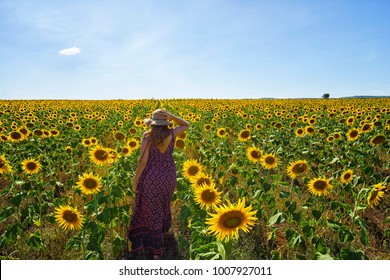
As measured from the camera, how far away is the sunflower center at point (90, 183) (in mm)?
4055

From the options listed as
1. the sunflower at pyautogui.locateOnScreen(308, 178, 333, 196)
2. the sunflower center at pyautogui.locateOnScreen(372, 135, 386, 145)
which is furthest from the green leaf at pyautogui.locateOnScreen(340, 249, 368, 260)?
the sunflower center at pyautogui.locateOnScreen(372, 135, 386, 145)

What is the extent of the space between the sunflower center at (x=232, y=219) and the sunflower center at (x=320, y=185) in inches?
88.8

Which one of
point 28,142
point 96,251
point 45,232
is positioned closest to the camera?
point 96,251

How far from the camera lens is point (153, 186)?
13.0ft

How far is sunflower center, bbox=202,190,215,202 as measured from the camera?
3334 mm

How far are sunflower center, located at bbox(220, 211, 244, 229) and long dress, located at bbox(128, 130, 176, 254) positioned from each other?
5.90ft

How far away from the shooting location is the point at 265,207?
510 cm

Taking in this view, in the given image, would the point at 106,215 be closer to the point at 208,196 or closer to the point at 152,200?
the point at 152,200

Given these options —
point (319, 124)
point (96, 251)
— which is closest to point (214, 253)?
point (96, 251)

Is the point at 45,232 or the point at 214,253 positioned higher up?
the point at 214,253

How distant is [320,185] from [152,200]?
238 centimetres

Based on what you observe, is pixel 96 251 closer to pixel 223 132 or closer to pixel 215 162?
pixel 215 162

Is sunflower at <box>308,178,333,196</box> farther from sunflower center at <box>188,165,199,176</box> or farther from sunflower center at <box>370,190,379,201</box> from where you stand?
sunflower center at <box>188,165,199,176</box>
